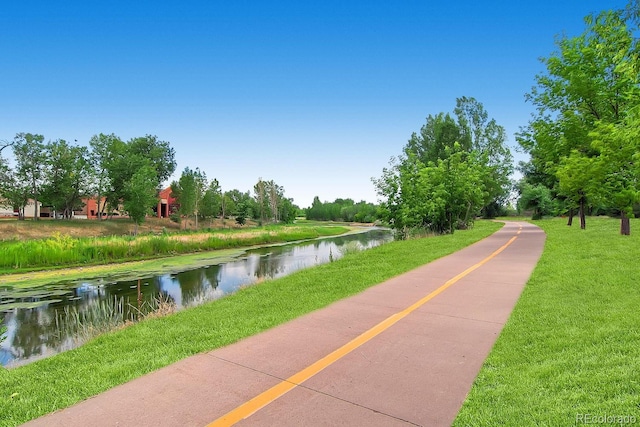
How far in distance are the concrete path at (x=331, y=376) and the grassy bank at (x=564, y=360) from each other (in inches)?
10.2

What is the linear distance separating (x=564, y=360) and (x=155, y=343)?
5335 millimetres

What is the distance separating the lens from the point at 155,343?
5547mm

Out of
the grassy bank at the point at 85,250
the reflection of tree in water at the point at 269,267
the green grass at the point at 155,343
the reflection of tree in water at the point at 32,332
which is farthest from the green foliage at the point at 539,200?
the reflection of tree in water at the point at 32,332

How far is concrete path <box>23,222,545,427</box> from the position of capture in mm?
3420

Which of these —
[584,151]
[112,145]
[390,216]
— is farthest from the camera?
[112,145]

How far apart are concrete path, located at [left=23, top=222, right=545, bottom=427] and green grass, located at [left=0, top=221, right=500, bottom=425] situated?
0.26 metres

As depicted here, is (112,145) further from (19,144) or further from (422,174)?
A: (422,174)

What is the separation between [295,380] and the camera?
4.09 metres

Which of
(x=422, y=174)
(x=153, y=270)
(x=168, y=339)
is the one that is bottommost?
(x=153, y=270)

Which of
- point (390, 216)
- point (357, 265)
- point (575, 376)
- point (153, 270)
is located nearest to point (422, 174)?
point (390, 216)

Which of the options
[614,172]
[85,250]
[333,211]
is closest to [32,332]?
[85,250]

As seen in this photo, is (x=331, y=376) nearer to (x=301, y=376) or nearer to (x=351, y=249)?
(x=301, y=376)

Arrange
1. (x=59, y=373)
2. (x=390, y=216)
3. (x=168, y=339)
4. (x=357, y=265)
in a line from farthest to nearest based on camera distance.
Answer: (x=390, y=216) < (x=357, y=265) < (x=168, y=339) < (x=59, y=373)

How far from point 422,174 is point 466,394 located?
22.8 meters
